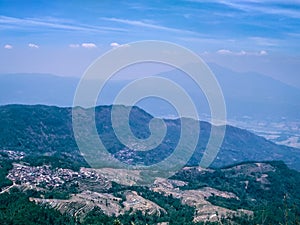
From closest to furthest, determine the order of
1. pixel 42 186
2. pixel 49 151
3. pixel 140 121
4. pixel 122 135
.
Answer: pixel 42 186 < pixel 49 151 < pixel 122 135 < pixel 140 121

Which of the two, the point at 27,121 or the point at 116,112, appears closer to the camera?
the point at 27,121

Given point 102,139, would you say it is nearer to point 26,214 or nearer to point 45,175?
point 45,175

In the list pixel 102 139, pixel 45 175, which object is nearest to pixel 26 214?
pixel 45 175

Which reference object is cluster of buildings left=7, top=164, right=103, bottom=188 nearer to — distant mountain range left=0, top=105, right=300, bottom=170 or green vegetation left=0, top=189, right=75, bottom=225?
distant mountain range left=0, top=105, right=300, bottom=170

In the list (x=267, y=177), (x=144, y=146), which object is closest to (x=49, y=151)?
(x=144, y=146)

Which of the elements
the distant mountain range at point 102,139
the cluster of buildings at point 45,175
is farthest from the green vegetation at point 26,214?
the distant mountain range at point 102,139

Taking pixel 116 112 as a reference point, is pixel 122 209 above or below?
below

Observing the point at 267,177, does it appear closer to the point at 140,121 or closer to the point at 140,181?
the point at 140,181

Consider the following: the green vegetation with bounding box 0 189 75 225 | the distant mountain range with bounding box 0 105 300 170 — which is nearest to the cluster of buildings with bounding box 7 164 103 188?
the distant mountain range with bounding box 0 105 300 170

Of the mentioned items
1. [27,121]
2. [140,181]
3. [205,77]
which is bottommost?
[140,181]
